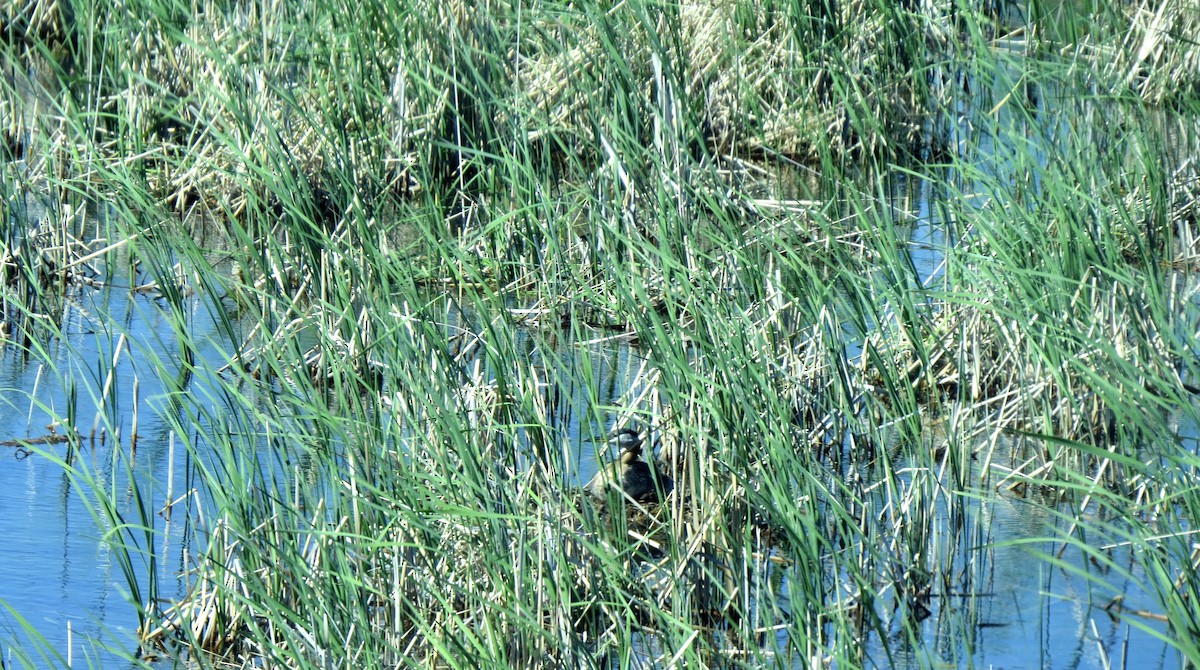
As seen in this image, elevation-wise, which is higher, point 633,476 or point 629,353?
point 629,353

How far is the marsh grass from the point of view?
3.23m

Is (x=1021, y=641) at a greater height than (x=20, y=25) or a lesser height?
lesser

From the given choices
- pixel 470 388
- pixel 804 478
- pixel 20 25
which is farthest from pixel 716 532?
pixel 20 25

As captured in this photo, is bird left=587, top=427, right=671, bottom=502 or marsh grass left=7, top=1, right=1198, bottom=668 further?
bird left=587, top=427, right=671, bottom=502

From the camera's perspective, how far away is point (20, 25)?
356 inches

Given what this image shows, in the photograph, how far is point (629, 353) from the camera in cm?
469

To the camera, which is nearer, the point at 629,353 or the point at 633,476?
the point at 633,476

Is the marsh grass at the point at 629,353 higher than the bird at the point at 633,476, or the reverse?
the marsh grass at the point at 629,353

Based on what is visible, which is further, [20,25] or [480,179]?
[20,25]

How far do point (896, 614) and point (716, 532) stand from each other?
400 mm

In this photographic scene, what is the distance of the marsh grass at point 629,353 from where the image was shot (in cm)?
323

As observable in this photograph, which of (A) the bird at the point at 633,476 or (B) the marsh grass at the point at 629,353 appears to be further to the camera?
(A) the bird at the point at 633,476

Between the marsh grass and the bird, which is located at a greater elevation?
the marsh grass

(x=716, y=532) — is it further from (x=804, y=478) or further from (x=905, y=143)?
(x=905, y=143)
